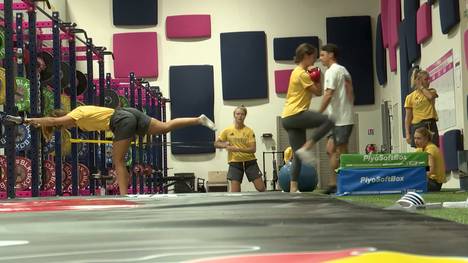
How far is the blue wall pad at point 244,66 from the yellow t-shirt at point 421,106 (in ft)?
23.9

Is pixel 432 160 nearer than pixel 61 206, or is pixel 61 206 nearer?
pixel 61 206

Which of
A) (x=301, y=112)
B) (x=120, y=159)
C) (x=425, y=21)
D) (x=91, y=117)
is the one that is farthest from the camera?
(x=425, y=21)

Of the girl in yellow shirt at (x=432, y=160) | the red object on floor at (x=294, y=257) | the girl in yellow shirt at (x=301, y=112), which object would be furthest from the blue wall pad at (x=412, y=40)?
the red object on floor at (x=294, y=257)

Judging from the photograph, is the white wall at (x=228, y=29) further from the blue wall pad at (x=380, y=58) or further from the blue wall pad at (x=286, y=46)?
the blue wall pad at (x=380, y=58)

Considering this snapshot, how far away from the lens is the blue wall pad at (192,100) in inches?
569

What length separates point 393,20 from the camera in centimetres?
1242

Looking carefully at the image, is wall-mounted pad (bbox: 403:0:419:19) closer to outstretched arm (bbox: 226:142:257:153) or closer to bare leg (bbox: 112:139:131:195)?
outstretched arm (bbox: 226:142:257:153)

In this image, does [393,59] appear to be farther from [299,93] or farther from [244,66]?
[299,93]

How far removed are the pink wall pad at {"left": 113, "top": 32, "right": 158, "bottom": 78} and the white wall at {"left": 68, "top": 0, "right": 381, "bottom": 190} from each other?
0.55 feet

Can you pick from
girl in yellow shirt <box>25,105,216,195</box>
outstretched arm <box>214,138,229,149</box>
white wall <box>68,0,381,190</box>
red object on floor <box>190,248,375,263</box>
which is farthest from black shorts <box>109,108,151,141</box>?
white wall <box>68,0,381,190</box>

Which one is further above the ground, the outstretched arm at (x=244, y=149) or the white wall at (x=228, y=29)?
the white wall at (x=228, y=29)

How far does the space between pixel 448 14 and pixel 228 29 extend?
6.76 metres

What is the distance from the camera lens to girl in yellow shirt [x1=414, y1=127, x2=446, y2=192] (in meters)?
6.91

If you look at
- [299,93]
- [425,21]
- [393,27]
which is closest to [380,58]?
[393,27]
